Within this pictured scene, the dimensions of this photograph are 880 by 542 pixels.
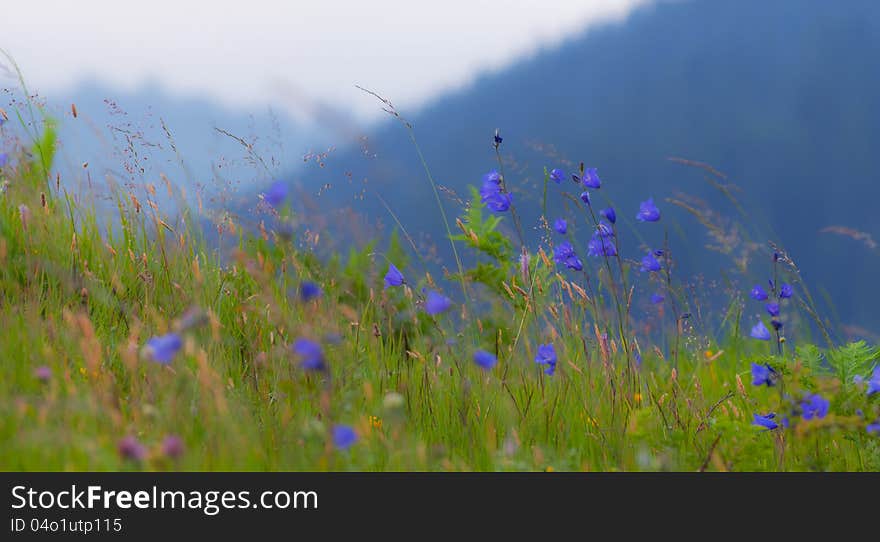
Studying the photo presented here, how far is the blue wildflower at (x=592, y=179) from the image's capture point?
295 centimetres

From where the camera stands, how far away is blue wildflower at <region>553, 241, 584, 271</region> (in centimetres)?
313

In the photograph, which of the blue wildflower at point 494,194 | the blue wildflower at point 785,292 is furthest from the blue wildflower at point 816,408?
the blue wildflower at point 494,194

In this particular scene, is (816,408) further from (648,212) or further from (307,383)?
(307,383)

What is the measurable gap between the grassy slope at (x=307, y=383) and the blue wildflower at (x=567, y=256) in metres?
0.21

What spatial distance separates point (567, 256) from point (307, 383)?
1081 mm

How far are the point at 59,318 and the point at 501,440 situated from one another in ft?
5.46

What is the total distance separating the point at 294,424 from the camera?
245 centimetres

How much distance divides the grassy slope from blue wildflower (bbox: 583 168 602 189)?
49cm

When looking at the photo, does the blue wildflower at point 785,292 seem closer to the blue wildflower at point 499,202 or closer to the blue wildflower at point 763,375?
the blue wildflower at point 763,375

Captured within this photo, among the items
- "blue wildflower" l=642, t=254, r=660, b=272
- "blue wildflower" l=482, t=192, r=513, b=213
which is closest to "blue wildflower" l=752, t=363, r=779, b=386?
"blue wildflower" l=642, t=254, r=660, b=272

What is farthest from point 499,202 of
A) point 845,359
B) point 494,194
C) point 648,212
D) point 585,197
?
point 845,359

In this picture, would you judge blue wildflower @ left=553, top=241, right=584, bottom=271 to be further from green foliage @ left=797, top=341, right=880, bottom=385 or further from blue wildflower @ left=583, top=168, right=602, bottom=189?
green foliage @ left=797, top=341, right=880, bottom=385
